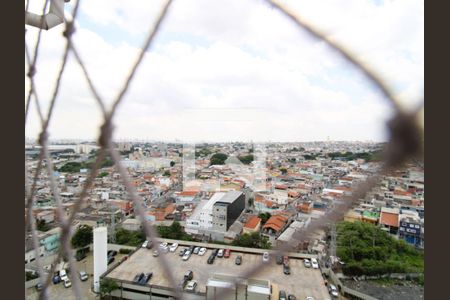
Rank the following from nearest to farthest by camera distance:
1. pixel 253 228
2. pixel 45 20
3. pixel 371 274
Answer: pixel 45 20 → pixel 371 274 → pixel 253 228

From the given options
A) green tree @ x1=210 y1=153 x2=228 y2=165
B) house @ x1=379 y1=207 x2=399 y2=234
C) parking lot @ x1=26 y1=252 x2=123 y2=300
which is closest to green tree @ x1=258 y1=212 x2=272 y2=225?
house @ x1=379 y1=207 x2=399 y2=234

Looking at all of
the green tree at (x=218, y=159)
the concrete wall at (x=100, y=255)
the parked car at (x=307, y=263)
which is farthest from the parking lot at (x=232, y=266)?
the green tree at (x=218, y=159)

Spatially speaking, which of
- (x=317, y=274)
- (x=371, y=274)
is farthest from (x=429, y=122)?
(x=371, y=274)

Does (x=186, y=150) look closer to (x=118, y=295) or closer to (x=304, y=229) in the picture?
(x=118, y=295)

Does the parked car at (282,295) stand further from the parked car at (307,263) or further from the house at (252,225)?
the house at (252,225)

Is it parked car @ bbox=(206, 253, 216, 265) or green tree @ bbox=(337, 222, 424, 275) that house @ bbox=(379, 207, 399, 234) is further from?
parked car @ bbox=(206, 253, 216, 265)
